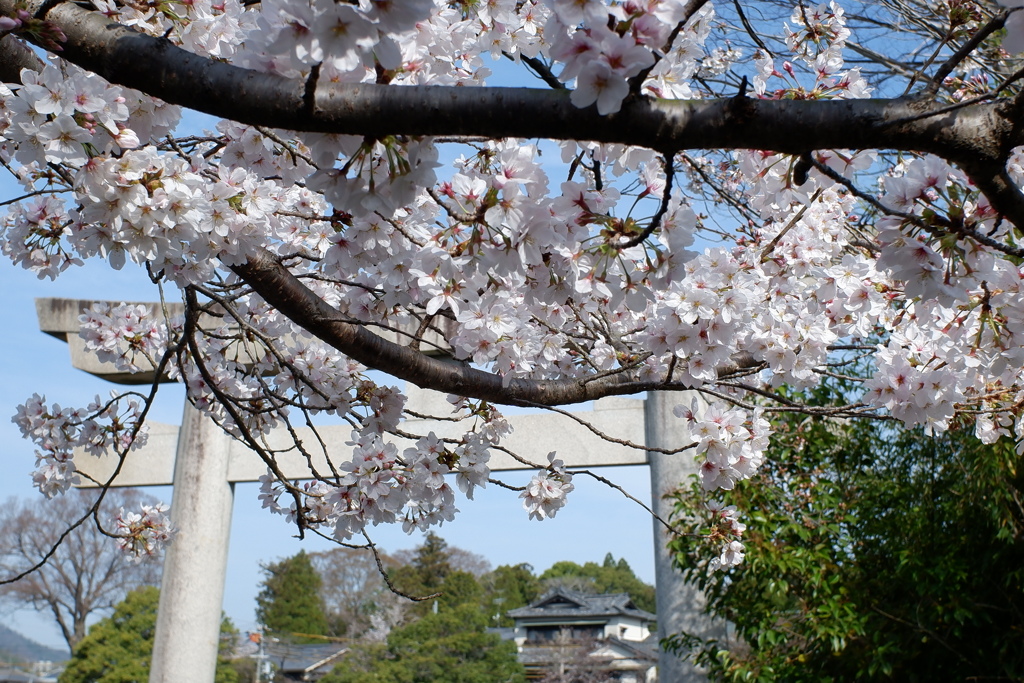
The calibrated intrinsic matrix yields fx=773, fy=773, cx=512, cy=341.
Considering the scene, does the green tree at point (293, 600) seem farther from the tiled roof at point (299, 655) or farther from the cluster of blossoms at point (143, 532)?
the cluster of blossoms at point (143, 532)

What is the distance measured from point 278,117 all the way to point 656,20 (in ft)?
1.32

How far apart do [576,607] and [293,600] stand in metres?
7.36

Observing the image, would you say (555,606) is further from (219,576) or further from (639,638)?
(219,576)

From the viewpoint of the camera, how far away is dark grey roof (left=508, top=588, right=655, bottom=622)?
745 inches

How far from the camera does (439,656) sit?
9070 millimetres

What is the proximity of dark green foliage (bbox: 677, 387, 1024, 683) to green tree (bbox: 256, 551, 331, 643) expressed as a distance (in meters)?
17.0

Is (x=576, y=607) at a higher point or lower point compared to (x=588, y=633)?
higher

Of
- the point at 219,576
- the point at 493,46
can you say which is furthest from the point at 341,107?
the point at 219,576

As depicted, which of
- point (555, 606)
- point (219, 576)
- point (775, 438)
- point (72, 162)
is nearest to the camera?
point (72, 162)

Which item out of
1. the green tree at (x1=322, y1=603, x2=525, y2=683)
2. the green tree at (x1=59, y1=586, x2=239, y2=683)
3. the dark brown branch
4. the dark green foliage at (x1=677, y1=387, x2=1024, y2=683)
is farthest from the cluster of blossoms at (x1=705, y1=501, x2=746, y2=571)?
the green tree at (x1=59, y1=586, x2=239, y2=683)

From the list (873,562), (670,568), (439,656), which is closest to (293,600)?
(439,656)

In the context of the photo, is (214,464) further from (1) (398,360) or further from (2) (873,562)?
(1) (398,360)

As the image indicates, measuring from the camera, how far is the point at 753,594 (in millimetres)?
3822

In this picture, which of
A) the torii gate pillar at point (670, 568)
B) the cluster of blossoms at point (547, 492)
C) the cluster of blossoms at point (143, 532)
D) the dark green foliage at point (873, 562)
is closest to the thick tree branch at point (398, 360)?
the cluster of blossoms at point (547, 492)
